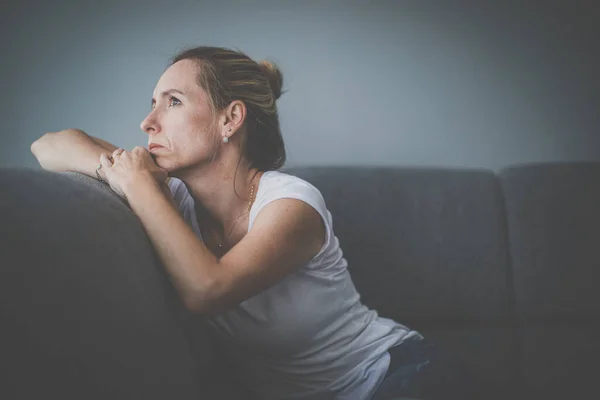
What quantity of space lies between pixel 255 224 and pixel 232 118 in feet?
0.98

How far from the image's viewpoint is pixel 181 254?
2.36 feet

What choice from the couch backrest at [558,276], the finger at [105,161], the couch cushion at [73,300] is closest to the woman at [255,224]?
the finger at [105,161]

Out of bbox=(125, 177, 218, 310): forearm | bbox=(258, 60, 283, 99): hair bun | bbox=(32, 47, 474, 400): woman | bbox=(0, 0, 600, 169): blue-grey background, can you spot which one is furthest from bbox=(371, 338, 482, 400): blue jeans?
bbox=(0, 0, 600, 169): blue-grey background

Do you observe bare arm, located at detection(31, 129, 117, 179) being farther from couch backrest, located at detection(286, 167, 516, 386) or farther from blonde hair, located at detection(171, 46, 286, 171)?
couch backrest, located at detection(286, 167, 516, 386)

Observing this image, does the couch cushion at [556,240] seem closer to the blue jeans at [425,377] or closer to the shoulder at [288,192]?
the blue jeans at [425,377]

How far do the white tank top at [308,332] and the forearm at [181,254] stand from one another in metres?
0.20

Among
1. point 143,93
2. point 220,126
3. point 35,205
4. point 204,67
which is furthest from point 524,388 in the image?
point 143,93

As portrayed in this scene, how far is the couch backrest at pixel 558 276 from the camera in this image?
1351 millimetres

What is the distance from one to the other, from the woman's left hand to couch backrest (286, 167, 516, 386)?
1.99ft

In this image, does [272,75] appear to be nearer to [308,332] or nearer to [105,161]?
[105,161]

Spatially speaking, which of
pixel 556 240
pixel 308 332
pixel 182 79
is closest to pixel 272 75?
pixel 182 79

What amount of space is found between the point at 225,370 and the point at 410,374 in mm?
434

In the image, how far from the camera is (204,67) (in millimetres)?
1035

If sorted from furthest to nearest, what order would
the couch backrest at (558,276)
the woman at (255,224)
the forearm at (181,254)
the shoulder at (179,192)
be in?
the couch backrest at (558,276)
the shoulder at (179,192)
the woman at (255,224)
the forearm at (181,254)
